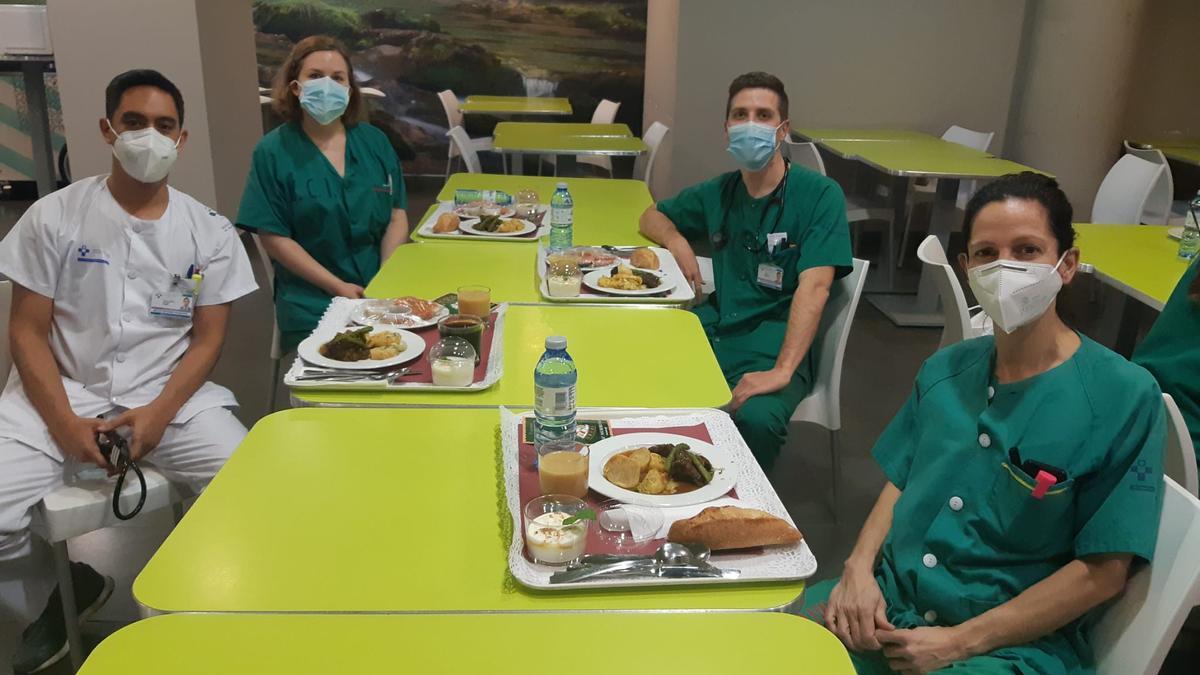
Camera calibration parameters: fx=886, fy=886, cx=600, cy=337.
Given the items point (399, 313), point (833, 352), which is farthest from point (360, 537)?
point (833, 352)

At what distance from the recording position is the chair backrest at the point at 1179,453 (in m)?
1.57

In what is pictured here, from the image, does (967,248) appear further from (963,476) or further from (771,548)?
(771,548)

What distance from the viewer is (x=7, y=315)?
7.41 ft

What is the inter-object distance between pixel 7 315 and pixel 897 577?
86.9 inches

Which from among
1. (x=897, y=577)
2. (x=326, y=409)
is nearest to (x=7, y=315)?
(x=326, y=409)

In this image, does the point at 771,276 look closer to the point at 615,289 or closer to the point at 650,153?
the point at 615,289

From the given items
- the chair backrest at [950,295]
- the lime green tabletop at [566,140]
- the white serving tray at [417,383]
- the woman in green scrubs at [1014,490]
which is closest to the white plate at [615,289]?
the white serving tray at [417,383]

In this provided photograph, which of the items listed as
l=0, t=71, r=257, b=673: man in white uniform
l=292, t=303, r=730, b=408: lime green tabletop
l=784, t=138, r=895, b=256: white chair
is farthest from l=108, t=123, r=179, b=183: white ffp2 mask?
l=784, t=138, r=895, b=256: white chair

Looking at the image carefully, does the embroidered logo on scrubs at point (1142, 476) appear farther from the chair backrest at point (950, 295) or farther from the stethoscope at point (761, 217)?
the stethoscope at point (761, 217)

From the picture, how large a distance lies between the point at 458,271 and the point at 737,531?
5.38ft

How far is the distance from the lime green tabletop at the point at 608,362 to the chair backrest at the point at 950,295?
32.1 inches

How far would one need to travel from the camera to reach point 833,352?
2713 millimetres

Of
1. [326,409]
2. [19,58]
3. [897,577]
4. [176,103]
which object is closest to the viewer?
[897,577]

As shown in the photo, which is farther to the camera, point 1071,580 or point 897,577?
point 897,577
